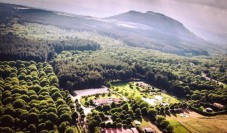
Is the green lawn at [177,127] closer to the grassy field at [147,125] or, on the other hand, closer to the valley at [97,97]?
the valley at [97,97]

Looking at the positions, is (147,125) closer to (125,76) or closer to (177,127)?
(177,127)

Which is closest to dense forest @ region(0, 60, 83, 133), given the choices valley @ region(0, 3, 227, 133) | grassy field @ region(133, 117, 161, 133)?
valley @ region(0, 3, 227, 133)

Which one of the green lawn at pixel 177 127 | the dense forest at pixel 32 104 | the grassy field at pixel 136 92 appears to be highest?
the dense forest at pixel 32 104

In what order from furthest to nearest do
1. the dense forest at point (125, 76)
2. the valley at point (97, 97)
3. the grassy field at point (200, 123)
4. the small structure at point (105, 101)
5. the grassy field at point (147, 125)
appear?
1. the dense forest at point (125, 76)
2. the small structure at point (105, 101)
3. the grassy field at point (200, 123)
4. the grassy field at point (147, 125)
5. the valley at point (97, 97)

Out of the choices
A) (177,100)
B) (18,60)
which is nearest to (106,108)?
(177,100)

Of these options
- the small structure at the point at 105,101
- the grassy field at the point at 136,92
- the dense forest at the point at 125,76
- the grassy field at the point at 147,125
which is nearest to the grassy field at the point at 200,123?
the grassy field at the point at 147,125

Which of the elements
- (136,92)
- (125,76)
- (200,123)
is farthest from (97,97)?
(200,123)

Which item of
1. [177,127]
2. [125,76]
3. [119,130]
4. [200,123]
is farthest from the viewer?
[125,76]

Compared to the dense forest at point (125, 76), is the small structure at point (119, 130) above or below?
below

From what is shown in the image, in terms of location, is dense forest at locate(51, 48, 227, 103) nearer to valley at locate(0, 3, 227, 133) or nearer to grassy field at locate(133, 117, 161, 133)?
valley at locate(0, 3, 227, 133)
